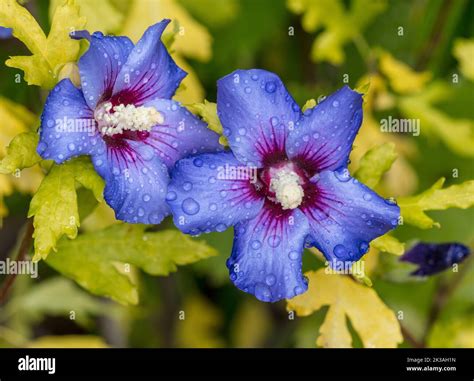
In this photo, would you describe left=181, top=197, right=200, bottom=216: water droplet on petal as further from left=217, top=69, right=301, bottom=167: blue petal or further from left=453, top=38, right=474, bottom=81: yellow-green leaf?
left=453, top=38, right=474, bottom=81: yellow-green leaf

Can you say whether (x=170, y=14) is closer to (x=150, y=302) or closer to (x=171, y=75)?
(x=171, y=75)

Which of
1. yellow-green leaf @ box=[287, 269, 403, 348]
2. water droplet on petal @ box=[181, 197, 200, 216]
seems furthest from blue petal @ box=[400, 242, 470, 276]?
water droplet on petal @ box=[181, 197, 200, 216]

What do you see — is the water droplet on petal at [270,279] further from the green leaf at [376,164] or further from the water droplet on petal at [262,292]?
the green leaf at [376,164]

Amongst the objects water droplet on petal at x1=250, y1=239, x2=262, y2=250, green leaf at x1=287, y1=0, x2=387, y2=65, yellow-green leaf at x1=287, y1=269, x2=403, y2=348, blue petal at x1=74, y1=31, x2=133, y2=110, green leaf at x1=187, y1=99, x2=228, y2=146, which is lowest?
yellow-green leaf at x1=287, y1=269, x2=403, y2=348

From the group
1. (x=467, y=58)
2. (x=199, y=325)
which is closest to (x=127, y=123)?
(x=467, y=58)

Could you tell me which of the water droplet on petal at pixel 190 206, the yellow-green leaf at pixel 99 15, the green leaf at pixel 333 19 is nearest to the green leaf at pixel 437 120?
the green leaf at pixel 333 19

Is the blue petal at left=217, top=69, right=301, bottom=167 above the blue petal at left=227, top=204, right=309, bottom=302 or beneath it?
above

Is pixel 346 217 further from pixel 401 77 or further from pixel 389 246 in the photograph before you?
pixel 401 77
